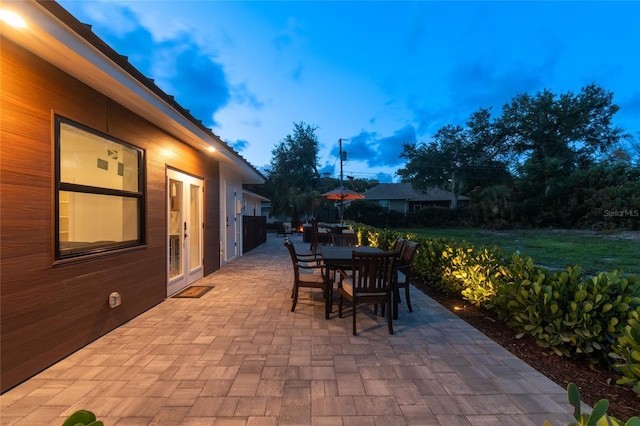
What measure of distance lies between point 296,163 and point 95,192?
24.1 m

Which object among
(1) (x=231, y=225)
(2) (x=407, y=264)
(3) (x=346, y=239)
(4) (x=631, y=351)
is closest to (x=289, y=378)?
(2) (x=407, y=264)

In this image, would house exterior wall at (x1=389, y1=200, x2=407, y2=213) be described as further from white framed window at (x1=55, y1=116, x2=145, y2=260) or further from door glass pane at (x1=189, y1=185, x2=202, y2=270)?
white framed window at (x1=55, y1=116, x2=145, y2=260)

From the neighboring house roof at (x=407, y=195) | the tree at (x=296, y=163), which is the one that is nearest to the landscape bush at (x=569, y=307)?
the tree at (x=296, y=163)

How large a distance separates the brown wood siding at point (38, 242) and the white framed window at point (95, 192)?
123 mm

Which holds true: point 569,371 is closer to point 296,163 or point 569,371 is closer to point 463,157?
point 296,163

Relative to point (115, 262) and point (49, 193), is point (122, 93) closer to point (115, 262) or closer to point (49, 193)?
point (49, 193)

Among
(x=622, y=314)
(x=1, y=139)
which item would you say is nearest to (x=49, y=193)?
(x=1, y=139)

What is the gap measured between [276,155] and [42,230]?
25.2 m

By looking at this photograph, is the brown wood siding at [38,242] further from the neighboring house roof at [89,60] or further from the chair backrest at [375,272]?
the chair backrest at [375,272]

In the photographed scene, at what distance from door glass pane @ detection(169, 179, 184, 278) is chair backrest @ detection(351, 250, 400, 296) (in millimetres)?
3272

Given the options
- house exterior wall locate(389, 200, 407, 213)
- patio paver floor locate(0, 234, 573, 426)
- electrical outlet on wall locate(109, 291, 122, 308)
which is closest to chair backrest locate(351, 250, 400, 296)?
patio paver floor locate(0, 234, 573, 426)

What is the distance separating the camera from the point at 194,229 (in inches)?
227

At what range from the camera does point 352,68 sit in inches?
489

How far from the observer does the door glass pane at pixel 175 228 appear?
15.9 ft
